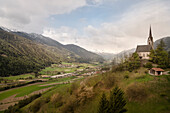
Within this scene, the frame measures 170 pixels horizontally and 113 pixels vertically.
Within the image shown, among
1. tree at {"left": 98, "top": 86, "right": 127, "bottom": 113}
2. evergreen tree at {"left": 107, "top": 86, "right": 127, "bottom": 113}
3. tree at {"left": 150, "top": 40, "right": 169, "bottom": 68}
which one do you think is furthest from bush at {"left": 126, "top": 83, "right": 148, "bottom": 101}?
tree at {"left": 150, "top": 40, "right": 169, "bottom": 68}

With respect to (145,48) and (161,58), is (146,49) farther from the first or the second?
(161,58)

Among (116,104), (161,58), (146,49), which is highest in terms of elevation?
(146,49)

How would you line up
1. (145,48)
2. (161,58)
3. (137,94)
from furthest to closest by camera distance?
1. (145,48)
2. (161,58)
3. (137,94)

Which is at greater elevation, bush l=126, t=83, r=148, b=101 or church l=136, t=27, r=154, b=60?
church l=136, t=27, r=154, b=60

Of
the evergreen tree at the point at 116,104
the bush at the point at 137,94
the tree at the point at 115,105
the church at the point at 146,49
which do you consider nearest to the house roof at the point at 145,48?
the church at the point at 146,49

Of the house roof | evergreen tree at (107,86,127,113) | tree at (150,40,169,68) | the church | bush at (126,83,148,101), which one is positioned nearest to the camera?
evergreen tree at (107,86,127,113)

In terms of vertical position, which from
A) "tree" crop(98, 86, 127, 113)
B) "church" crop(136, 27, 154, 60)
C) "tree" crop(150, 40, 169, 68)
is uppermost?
"church" crop(136, 27, 154, 60)

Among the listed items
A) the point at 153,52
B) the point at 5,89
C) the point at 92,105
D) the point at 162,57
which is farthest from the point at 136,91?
the point at 5,89

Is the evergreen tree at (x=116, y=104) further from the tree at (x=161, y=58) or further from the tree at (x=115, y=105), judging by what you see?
the tree at (x=161, y=58)

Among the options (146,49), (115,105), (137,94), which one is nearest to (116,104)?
(115,105)

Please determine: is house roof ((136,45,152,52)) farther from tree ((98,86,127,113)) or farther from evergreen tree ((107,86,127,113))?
evergreen tree ((107,86,127,113))

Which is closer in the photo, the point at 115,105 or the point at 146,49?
the point at 115,105

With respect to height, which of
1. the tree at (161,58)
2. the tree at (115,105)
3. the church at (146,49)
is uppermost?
the church at (146,49)

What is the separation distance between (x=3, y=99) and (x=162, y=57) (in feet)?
346
